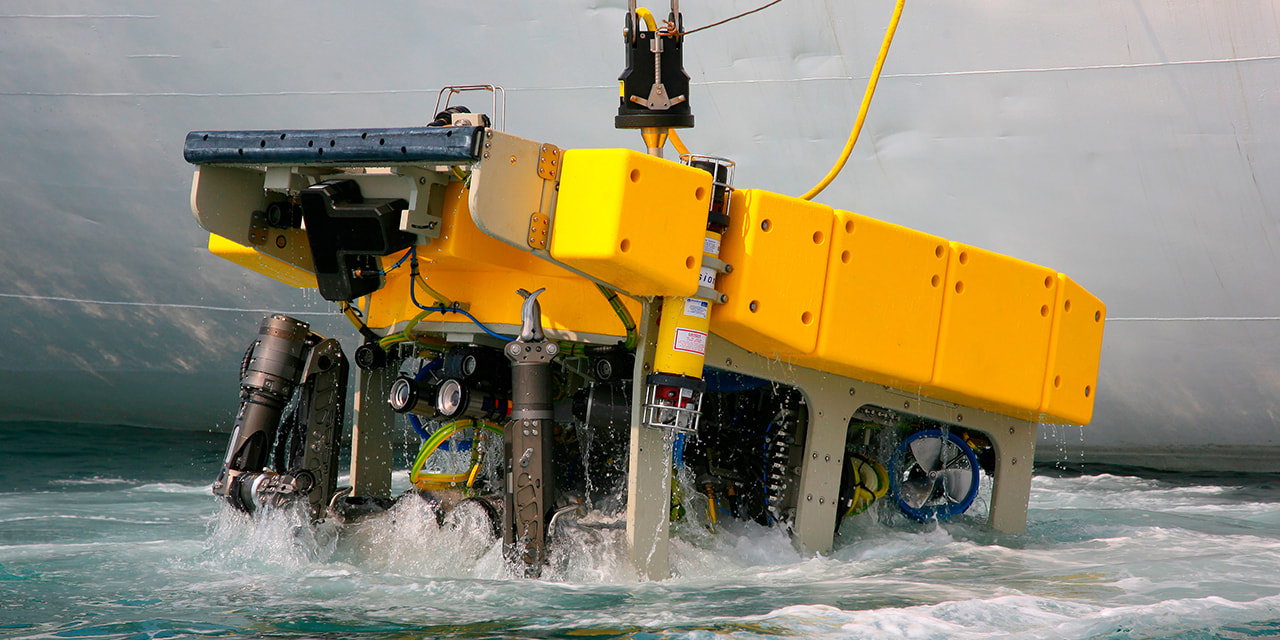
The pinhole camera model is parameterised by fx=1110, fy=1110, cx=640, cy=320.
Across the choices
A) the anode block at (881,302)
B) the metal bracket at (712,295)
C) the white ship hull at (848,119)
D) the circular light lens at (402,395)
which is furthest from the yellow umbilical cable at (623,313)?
the white ship hull at (848,119)

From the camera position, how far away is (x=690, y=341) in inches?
149

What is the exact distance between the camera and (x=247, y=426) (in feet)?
13.8

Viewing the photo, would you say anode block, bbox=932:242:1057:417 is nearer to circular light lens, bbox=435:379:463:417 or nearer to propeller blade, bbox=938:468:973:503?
propeller blade, bbox=938:468:973:503

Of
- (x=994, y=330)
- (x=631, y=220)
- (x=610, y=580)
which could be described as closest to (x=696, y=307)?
(x=631, y=220)

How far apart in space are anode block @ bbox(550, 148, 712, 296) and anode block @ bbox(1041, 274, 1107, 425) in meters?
1.92

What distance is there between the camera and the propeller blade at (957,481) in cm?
496

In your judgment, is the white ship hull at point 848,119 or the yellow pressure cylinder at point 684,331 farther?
the white ship hull at point 848,119

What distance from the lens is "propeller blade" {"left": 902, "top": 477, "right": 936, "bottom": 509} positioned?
4.96 meters

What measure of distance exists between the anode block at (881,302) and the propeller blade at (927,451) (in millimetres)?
574

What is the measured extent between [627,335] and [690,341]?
288mm

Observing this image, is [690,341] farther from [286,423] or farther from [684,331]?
[286,423]

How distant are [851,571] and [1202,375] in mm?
3971

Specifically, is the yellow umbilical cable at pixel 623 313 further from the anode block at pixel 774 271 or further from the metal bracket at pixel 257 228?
the metal bracket at pixel 257 228

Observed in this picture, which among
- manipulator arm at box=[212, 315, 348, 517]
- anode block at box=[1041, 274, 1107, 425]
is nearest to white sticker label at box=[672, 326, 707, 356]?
manipulator arm at box=[212, 315, 348, 517]
